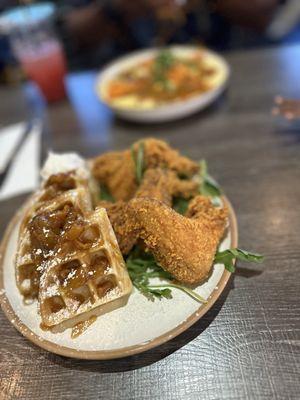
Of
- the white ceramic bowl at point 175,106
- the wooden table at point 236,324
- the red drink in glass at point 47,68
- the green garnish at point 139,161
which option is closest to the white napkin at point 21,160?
the wooden table at point 236,324

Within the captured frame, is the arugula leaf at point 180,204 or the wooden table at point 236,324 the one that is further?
the arugula leaf at point 180,204

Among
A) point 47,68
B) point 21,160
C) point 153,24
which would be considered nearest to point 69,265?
point 21,160

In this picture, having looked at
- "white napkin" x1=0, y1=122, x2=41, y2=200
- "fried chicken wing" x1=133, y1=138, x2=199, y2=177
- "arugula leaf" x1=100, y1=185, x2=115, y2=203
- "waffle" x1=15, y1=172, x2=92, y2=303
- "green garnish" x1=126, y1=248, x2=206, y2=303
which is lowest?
"white napkin" x1=0, y1=122, x2=41, y2=200

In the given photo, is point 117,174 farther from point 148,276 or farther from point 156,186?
point 148,276

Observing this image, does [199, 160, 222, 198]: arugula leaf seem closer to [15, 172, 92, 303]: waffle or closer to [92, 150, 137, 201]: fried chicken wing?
[92, 150, 137, 201]: fried chicken wing

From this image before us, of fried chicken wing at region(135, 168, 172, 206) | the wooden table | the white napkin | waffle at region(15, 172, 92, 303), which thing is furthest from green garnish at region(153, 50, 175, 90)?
waffle at region(15, 172, 92, 303)

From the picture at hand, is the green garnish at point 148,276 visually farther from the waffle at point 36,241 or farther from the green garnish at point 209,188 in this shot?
the green garnish at point 209,188
